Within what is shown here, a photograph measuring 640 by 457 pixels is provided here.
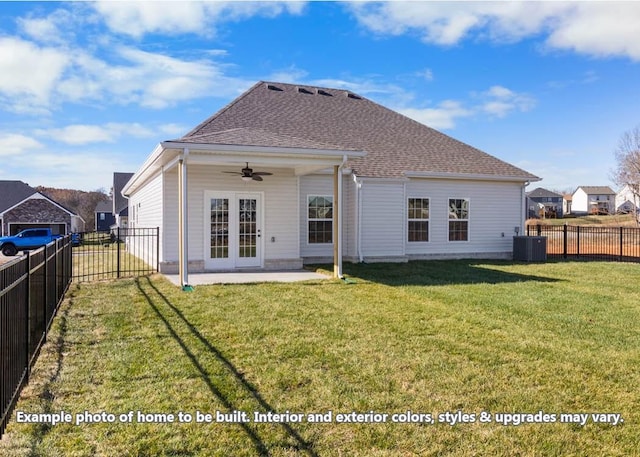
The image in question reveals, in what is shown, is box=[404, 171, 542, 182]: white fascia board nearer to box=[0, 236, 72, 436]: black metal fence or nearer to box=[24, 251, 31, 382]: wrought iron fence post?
box=[0, 236, 72, 436]: black metal fence

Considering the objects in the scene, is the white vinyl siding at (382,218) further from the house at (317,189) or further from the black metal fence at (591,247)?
the black metal fence at (591,247)

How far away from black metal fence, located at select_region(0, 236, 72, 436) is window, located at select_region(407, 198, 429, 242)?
35.7 ft

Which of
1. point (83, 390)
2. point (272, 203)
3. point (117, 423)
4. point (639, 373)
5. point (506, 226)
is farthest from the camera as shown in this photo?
point (506, 226)

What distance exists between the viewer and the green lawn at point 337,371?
10.2 feet

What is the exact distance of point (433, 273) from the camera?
37.8 feet

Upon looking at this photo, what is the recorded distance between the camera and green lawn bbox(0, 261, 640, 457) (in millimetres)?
3109

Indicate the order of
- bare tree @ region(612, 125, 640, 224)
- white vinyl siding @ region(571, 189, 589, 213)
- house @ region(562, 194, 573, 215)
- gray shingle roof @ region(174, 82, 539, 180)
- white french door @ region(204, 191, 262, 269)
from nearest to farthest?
white french door @ region(204, 191, 262, 269) < gray shingle roof @ region(174, 82, 539, 180) < bare tree @ region(612, 125, 640, 224) < white vinyl siding @ region(571, 189, 589, 213) < house @ region(562, 194, 573, 215)

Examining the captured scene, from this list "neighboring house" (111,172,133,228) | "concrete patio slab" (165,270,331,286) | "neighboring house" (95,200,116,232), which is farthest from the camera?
"neighboring house" (95,200,116,232)

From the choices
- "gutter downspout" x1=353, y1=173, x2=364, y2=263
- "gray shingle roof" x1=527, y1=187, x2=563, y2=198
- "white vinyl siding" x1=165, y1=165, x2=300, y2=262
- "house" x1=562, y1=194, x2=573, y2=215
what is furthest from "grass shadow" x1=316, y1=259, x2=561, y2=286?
"house" x1=562, y1=194, x2=573, y2=215

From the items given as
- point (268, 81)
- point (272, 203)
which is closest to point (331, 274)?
point (272, 203)

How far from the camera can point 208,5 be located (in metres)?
9.68

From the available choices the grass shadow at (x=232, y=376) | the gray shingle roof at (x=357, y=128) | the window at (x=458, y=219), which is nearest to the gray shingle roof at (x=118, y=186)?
the gray shingle roof at (x=357, y=128)

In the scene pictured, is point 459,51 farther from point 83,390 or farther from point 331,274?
point 83,390

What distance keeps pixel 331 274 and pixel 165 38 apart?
23.9 ft
